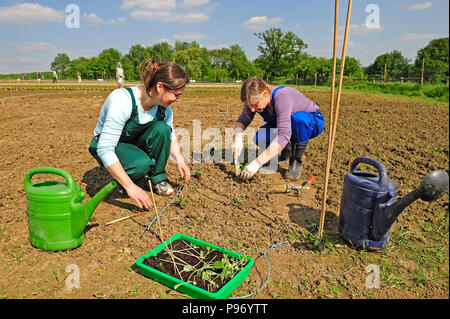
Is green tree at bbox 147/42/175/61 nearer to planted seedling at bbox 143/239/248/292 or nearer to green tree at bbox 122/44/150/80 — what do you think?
green tree at bbox 122/44/150/80

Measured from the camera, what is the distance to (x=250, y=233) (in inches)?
92.7

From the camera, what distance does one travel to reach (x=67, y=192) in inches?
75.4

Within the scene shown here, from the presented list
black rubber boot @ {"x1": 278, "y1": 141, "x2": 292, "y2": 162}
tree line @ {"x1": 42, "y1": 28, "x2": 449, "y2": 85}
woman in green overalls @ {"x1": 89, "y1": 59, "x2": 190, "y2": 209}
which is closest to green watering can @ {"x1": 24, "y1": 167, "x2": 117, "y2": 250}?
woman in green overalls @ {"x1": 89, "y1": 59, "x2": 190, "y2": 209}

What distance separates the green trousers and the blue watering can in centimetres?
164

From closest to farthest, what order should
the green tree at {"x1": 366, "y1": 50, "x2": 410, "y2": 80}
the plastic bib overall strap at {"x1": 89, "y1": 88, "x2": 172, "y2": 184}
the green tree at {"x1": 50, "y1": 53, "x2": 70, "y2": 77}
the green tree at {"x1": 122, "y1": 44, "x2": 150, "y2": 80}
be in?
the plastic bib overall strap at {"x1": 89, "y1": 88, "x2": 172, "y2": 184} < the green tree at {"x1": 122, "y1": 44, "x2": 150, "y2": 80} < the green tree at {"x1": 366, "y1": 50, "x2": 410, "y2": 80} < the green tree at {"x1": 50, "y1": 53, "x2": 70, "y2": 77}

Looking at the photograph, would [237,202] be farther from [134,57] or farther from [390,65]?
[390,65]

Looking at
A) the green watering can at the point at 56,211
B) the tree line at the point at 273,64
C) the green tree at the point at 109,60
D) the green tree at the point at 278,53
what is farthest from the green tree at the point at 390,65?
the green watering can at the point at 56,211

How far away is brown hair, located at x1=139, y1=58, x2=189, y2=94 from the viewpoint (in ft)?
7.55

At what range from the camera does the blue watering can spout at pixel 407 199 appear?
1539 millimetres

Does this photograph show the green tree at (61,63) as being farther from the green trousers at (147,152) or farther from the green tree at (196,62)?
the green trousers at (147,152)

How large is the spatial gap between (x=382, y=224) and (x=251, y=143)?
9.87 feet

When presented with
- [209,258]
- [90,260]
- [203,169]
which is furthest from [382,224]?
[203,169]

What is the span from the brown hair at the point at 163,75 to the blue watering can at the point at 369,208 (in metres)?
1.42
